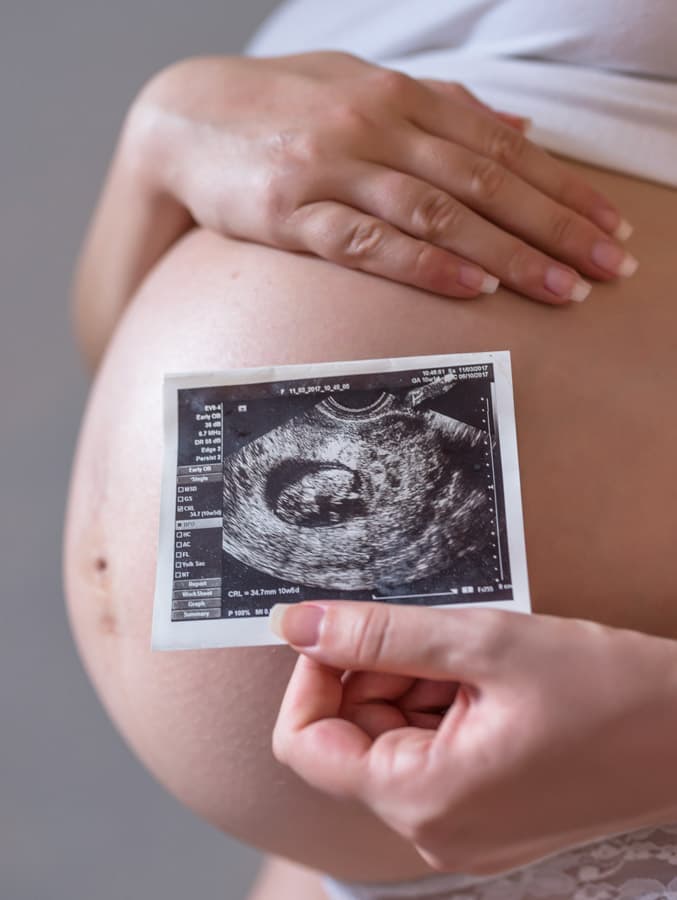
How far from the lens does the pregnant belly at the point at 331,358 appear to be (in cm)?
68

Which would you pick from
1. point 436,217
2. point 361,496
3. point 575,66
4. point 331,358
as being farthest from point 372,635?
point 575,66

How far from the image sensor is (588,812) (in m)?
0.56

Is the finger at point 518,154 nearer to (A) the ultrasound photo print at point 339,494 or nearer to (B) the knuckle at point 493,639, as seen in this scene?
(A) the ultrasound photo print at point 339,494

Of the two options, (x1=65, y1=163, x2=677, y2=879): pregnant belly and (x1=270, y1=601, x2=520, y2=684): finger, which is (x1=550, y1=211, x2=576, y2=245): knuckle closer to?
(x1=65, y1=163, x2=677, y2=879): pregnant belly

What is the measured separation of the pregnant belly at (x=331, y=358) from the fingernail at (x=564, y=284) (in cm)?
2

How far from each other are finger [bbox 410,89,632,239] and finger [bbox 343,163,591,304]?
0.21 feet

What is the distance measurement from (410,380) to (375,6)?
20.5 inches

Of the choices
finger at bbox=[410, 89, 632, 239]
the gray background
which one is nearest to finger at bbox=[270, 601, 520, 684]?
finger at bbox=[410, 89, 632, 239]

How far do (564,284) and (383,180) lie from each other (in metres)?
0.18

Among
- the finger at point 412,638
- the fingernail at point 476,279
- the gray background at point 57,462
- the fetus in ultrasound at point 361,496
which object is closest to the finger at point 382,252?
the fingernail at point 476,279

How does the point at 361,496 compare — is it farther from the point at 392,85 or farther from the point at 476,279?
the point at 392,85

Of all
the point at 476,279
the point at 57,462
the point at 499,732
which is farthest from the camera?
the point at 57,462

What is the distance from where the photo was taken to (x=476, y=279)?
0.72 m

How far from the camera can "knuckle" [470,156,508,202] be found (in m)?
0.75
